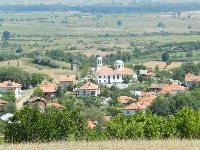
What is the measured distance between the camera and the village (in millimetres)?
39969

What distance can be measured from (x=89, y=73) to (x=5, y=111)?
804 inches

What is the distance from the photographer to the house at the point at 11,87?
47094 mm

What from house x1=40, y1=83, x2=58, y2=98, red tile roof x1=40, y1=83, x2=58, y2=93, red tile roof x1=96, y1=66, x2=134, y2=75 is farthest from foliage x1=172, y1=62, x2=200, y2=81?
house x1=40, y1=83, x2=58, y2=98

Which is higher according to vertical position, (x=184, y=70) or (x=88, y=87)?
(x=88, y=87)

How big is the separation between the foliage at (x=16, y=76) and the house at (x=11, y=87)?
1.88 metres

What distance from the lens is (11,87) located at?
4738 centimetres

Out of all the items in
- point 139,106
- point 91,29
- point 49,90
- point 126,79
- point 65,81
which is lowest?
point 91,29

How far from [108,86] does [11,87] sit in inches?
369

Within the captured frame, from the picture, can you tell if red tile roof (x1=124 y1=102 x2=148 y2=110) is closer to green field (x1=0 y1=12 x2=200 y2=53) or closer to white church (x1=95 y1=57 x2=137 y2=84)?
white church (x1=95 y1=57 x2=137 y2=84)

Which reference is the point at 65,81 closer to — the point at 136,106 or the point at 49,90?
the point at 49,90

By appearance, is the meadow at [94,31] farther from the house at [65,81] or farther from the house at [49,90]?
the house at [49,90]

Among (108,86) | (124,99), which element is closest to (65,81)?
(108,86)

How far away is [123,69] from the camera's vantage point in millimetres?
56656

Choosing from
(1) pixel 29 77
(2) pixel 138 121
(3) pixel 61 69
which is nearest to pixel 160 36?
(3) pixel 61 69
